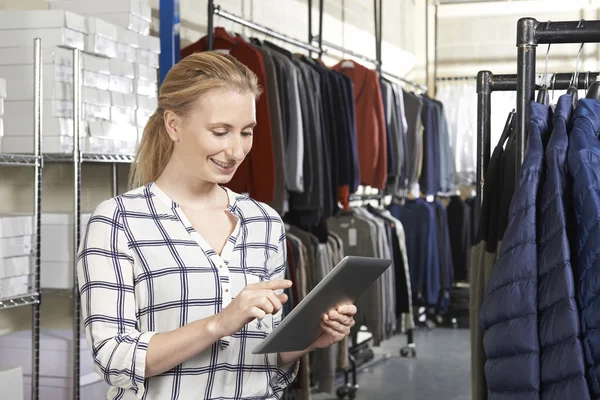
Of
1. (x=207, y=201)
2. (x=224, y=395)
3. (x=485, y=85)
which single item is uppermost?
(x=485, y=85)

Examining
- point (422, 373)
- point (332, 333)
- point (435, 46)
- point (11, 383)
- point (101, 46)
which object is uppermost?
point (435, 46)

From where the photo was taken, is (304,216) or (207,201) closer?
(207,201)

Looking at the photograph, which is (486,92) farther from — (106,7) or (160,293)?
(106,7)

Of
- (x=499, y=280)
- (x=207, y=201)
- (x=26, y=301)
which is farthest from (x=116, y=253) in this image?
(x=26, y=301)

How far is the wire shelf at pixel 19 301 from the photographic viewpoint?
311 cm

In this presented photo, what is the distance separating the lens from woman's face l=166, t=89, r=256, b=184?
5.71 ft

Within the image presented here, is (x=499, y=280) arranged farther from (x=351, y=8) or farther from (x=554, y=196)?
(x=351, y=8)

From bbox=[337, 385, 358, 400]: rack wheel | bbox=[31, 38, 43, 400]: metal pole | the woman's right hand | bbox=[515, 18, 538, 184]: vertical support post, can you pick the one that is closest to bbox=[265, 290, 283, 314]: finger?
the woman's right hand

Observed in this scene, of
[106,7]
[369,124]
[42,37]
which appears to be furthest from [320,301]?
[369,124]

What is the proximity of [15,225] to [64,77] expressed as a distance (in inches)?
24.6

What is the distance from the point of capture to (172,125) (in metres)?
1.80

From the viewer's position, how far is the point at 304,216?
15.5 feet

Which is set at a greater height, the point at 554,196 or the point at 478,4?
the point at 478,4

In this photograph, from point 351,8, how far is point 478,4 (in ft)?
6.88
